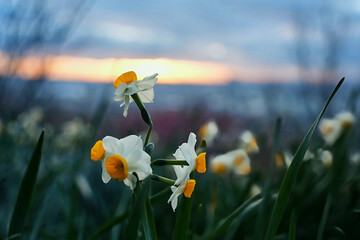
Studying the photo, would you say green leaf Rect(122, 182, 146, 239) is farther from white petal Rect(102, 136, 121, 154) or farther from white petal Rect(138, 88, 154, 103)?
white petal Rect(138, 88, 154, 103)

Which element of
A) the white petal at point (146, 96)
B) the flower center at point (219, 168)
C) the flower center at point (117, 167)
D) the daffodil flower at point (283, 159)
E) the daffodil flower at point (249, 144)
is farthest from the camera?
the daffodil flower at point (249, 144)

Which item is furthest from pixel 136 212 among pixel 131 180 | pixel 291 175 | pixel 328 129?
pixel 328 129

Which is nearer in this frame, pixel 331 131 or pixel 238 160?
pixel 238 160

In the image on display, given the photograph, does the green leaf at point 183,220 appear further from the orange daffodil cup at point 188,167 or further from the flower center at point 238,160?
the flower center at point 238,160

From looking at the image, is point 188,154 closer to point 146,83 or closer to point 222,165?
point 146,83

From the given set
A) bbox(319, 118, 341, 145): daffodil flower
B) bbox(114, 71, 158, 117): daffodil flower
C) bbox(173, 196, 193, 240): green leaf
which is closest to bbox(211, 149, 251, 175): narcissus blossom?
bbox(319, 118, 341, 145): daffodil flower

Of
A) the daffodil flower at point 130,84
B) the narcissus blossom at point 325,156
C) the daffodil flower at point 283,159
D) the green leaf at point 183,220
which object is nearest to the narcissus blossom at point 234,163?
the daffodil flower at point 283,159
